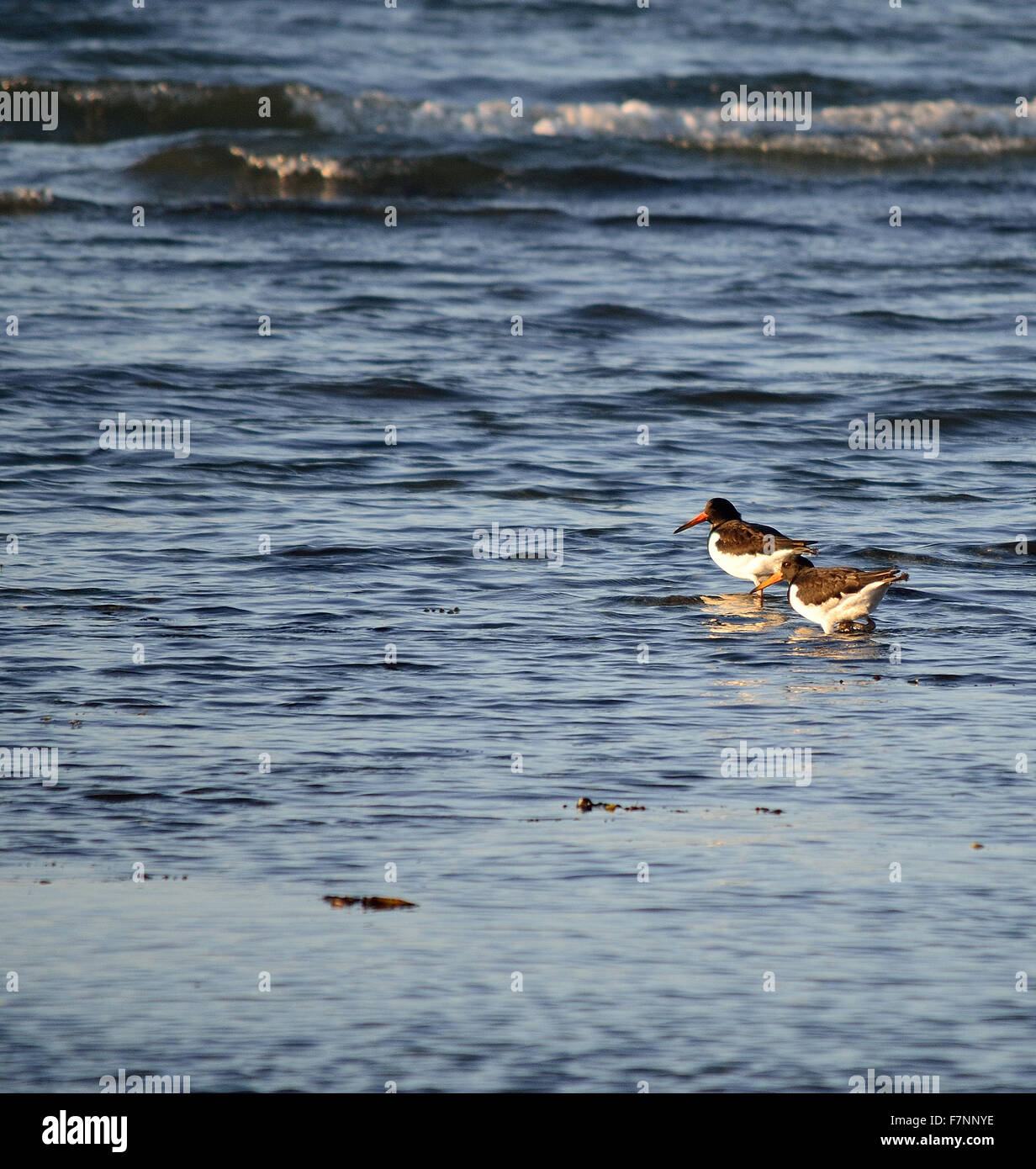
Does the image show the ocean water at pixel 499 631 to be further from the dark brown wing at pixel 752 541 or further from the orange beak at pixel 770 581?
the dark brown wing at pixel 752 541

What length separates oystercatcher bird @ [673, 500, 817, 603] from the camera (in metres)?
10.9

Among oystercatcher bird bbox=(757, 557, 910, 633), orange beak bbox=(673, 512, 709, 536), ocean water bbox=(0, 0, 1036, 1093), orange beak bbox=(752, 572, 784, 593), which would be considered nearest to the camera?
ocean water bbox=(0, 0, 1036, 1093)

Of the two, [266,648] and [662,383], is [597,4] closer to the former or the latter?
[662,383]

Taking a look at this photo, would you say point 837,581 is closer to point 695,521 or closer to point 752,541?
point 752,541

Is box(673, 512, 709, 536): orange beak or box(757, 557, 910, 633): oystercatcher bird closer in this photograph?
box(757, 557, 910, 633): oystercatcher bird

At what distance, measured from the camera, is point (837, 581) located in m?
9.87

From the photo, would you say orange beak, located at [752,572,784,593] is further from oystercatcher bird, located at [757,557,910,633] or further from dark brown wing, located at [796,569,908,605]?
dark brown wing, located at [796,569,908,605]

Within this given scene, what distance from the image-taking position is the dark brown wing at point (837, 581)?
981cm

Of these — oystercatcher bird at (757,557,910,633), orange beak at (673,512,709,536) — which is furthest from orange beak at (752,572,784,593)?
orange beak at (673,512,709,536)

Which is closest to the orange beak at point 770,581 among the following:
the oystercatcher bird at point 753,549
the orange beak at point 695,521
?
the oystercatcher bird at point 753,549

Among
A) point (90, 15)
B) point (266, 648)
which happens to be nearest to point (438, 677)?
point (266, 648)

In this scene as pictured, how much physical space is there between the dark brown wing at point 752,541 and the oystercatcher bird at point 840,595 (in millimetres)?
595

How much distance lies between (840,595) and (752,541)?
1141 millimetres
